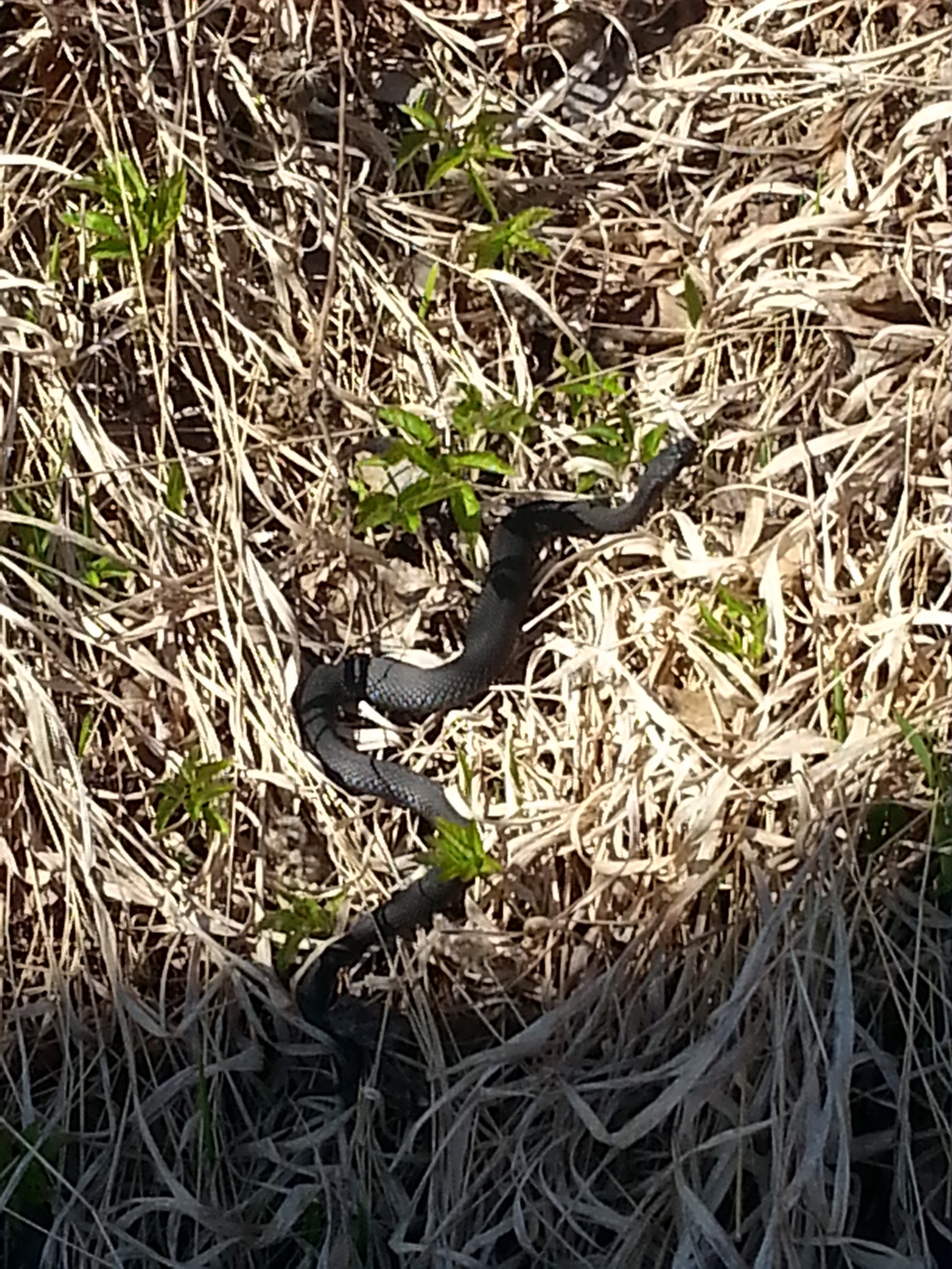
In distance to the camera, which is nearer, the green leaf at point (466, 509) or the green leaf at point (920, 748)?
the green leaf at point (920, 748)

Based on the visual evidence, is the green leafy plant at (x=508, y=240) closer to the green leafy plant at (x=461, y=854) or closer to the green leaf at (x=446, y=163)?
the green leaf at (x=446, y=163)

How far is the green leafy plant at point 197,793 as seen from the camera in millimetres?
2635

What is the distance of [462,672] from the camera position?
2.73 m

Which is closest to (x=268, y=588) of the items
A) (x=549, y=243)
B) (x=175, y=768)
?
(x=175, y=768)

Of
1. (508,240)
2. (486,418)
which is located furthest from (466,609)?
(508,240)

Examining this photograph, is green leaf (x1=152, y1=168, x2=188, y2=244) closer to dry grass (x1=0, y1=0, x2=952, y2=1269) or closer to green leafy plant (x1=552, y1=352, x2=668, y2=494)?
dry grass (x1=0, y1=0, x2=952, y2=1269)

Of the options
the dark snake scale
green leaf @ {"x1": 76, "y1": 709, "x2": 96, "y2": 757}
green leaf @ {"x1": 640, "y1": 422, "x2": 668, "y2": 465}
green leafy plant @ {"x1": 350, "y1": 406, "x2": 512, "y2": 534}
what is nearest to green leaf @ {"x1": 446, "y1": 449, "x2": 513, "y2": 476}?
green leafy plant @ {"x1": 350, "y1": 406, "x2": 512, "y2": 534}

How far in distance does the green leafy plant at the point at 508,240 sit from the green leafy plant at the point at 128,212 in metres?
0.63

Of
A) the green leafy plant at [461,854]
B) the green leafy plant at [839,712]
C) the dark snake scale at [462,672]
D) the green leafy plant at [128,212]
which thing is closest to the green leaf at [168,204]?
the green leafy plant at [128,212]

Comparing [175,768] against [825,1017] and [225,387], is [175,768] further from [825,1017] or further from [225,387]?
[825,1017]

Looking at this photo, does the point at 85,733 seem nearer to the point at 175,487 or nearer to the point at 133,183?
the point at 175,487

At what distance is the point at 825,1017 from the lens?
92.5 inches

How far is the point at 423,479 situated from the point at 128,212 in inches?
32.3

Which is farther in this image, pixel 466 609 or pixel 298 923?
pixel 466 609
